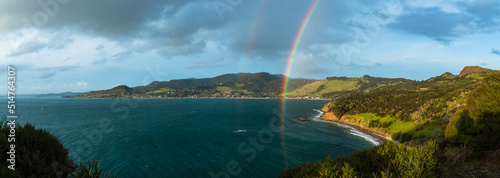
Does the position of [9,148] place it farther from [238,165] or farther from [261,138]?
[261,138]

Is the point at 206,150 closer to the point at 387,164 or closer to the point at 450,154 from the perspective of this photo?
the point at 387,164

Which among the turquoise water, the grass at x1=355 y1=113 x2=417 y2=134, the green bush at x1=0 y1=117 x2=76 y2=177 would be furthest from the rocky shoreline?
the green bush at x1=0 y1=117 x2=76 y2=177

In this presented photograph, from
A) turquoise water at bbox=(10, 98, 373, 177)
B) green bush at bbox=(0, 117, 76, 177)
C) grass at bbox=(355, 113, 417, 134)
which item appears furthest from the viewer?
grass at bbox=(355, 113, 417, 134)

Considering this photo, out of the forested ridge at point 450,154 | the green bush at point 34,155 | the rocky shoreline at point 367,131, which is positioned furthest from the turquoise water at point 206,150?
the green bush at point 34,155

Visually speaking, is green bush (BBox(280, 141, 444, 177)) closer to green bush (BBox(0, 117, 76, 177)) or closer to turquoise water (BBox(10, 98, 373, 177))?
turquoise water (BBox(10, 98, 373, 177))

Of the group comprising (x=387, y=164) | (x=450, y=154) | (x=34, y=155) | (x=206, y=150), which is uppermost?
(x=34, y=155)

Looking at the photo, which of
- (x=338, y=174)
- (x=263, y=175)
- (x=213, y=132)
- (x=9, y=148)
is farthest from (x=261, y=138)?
(x=9, y=148)

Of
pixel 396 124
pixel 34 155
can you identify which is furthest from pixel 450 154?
pixel 396 124

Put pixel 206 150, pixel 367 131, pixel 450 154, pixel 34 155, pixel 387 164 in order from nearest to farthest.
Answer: pixel 34 155
pixel 387 164
pixel 450 154
pixel 206 150
pixel 367 131

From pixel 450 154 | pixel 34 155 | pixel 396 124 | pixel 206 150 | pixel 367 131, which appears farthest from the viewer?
pixel 367 131

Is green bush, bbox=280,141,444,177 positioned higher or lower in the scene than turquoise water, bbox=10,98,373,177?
higher

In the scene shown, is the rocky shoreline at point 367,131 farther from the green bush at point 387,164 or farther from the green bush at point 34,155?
the green bush at point 34,155

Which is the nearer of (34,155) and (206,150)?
(34,155)
